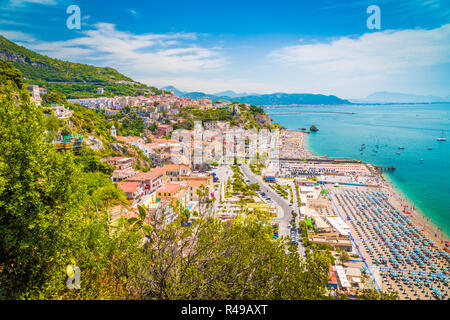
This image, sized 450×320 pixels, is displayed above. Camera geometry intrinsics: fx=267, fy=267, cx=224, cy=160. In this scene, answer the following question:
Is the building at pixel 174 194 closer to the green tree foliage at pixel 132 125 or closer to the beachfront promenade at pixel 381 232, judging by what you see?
the beachfront promenade at pixel 381 232

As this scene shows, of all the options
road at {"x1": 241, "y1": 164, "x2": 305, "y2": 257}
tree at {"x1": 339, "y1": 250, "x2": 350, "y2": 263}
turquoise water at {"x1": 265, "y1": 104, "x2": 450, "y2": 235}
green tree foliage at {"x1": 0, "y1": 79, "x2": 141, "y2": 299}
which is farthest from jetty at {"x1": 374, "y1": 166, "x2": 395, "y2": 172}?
green tree foliage at {"x1": 0, "y1": 79, "x2": 141, "y2": 299}

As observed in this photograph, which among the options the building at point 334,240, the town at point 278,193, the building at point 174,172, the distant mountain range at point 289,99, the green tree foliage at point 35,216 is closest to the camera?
the green tree foliage at point 35,216

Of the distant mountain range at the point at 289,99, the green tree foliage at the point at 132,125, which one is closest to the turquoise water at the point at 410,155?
the green tree foliage at the point at 132,125

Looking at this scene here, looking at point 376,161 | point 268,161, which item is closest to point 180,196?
point 268,161

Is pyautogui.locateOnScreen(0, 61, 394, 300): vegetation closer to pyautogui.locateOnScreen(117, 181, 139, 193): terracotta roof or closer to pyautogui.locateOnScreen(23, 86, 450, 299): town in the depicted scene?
pyautogui.locateOnScreen(23, 86, 450, 299): town
